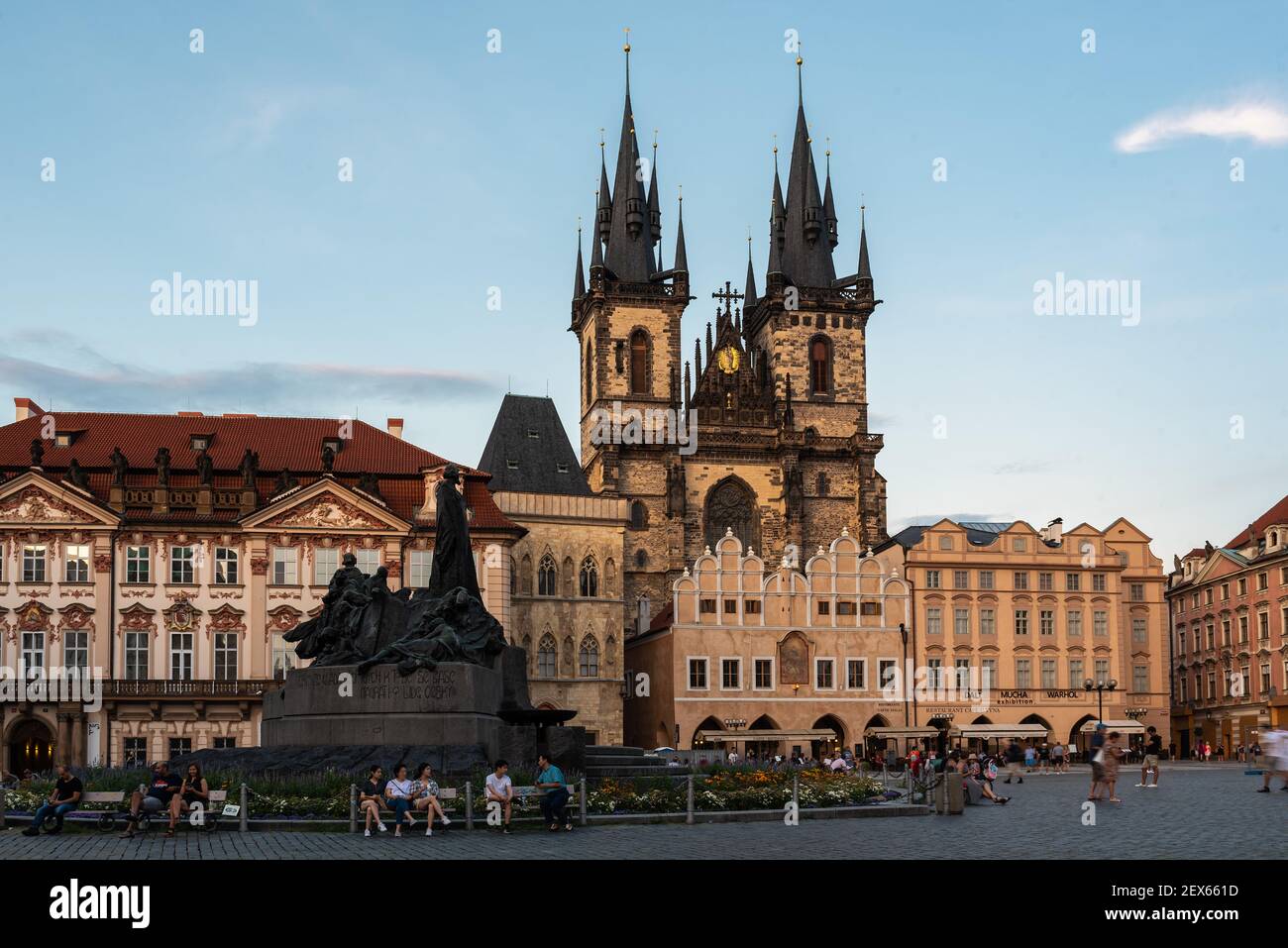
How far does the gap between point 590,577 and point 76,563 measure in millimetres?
22342

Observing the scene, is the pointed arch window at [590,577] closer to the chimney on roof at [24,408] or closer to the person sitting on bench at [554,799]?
the chimney on roof at [24,408]

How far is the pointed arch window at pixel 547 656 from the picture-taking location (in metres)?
71.8

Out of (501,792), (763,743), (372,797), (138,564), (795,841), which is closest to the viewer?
(795,841)

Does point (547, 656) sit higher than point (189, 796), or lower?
higher

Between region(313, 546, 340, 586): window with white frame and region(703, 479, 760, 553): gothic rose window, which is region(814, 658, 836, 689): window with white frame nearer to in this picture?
region(703, 479, 760, 553): gothic rose window

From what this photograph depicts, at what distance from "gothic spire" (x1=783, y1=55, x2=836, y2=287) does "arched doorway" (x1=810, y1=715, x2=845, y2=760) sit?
29.8 m

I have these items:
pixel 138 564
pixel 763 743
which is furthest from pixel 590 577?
pixel 138 564

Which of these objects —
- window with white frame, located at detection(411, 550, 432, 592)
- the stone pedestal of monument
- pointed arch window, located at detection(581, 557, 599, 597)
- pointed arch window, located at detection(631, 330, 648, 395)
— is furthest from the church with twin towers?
the stone pedestal of monument

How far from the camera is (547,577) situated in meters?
72.8

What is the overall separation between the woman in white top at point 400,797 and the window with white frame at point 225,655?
38665 mm

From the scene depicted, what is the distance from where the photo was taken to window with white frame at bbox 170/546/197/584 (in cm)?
6078

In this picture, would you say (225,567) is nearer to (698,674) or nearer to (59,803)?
(698,674)

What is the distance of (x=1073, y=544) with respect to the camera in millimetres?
83000
